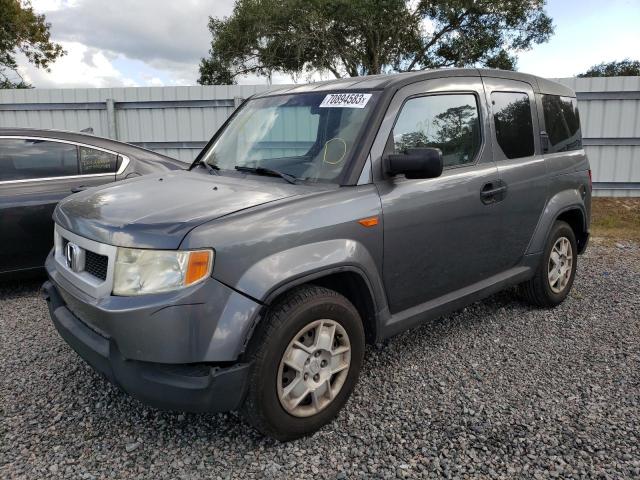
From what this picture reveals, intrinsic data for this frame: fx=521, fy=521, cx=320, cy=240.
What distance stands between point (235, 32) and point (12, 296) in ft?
62.7

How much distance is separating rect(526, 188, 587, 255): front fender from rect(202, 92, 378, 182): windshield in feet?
6.14

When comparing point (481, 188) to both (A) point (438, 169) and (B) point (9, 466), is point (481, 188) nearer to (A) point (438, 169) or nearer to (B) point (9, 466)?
(A) point (438, 169)

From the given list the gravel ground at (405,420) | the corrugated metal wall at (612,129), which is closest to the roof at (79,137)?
the gravel ground at (405,420)

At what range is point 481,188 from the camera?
11.5 ft

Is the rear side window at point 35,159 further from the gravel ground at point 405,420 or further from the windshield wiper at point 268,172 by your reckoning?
the windshield wiper at point 268,172

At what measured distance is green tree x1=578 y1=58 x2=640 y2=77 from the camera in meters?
37.2

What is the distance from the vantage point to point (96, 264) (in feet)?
8.45

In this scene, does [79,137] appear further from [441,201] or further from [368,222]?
[441,201]

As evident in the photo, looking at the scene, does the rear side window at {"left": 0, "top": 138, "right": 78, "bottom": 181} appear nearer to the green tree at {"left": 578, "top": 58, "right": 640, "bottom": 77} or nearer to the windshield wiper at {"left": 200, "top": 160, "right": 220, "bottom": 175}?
the windshield wiper at {"left": 200, "top": 160, "right": 220, "bottom": 175}

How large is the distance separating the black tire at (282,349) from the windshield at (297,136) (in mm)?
729

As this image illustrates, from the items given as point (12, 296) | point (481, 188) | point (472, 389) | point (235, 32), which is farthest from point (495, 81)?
point (235, 32)

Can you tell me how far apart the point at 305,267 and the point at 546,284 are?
8.80 ft

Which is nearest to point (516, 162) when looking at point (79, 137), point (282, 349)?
point (282, 349)

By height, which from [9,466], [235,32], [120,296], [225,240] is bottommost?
[9,466]
